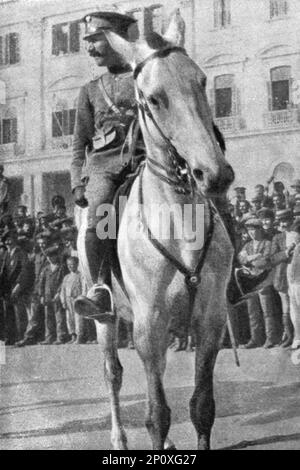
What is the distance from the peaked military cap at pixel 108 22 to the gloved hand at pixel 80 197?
3.28 ft

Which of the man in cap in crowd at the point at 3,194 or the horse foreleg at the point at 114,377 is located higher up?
the man in cap in crowd at the point at 3,194

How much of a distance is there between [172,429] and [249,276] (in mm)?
1059

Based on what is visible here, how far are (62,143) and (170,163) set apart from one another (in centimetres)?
138

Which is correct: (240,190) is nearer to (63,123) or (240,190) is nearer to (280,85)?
(280,85)

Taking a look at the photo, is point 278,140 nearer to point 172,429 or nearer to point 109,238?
point 109,238

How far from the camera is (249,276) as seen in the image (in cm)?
454

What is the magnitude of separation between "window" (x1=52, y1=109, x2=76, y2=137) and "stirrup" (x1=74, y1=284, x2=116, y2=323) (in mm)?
1303

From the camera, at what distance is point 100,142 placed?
4.59 meters

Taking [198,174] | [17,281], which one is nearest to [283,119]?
[198,174]

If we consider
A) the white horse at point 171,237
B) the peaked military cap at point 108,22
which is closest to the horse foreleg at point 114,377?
the white horse at point 171,237

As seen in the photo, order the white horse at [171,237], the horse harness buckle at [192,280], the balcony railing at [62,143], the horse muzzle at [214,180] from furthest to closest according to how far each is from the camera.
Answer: the balcony railing at [62,143], the horse harness buckle at [192,280], the white horse at [171,237], the horse muzzle at [214,180]

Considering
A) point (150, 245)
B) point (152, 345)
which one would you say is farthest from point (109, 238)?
point (152, 345)

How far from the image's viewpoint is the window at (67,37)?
5.12 m

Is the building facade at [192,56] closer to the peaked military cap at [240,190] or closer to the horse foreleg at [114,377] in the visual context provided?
the peaked military cap at [240,190]
